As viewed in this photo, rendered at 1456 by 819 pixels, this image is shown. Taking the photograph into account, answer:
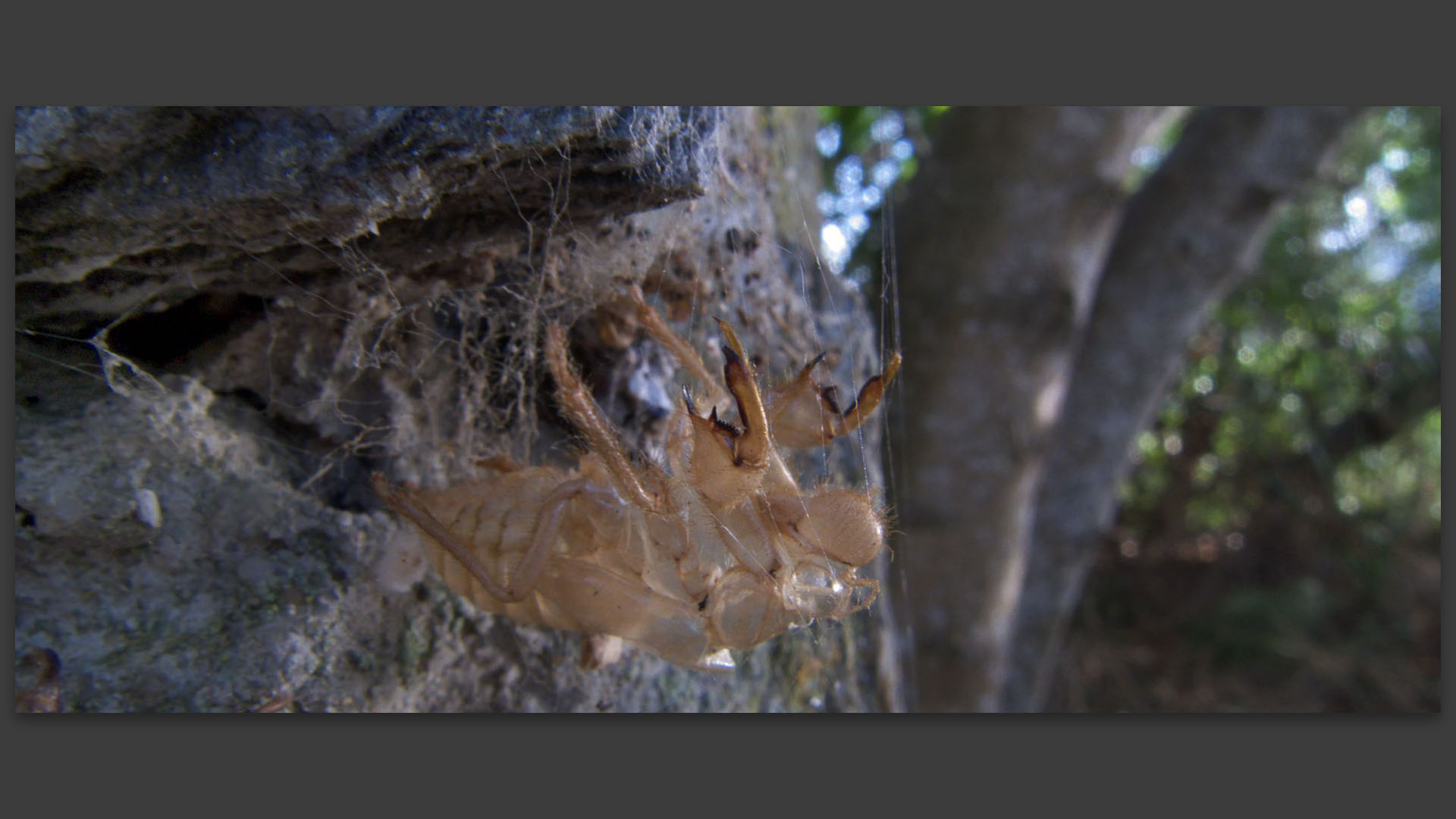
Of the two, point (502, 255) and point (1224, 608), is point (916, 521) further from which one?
point (1224, 608)

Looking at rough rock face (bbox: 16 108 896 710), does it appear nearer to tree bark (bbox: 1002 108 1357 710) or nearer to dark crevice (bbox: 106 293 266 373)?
dark crevice (bbox: 106 293 266 373)

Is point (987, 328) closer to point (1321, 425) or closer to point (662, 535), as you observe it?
point (662, 535)

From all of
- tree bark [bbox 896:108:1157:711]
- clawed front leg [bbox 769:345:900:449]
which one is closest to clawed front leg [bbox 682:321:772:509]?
clawed front leg [bbox 769:345:900:449]

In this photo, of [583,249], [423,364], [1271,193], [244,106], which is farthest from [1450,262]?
[244,106]

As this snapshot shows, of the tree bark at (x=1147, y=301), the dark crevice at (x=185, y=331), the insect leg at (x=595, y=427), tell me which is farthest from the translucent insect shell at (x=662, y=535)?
the tree bark at (x=1147, y=301)

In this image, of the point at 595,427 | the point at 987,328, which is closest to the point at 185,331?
the point at 595,427

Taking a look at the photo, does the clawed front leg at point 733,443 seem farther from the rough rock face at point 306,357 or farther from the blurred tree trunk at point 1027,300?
the blurred tree trunk at point 1027,300
